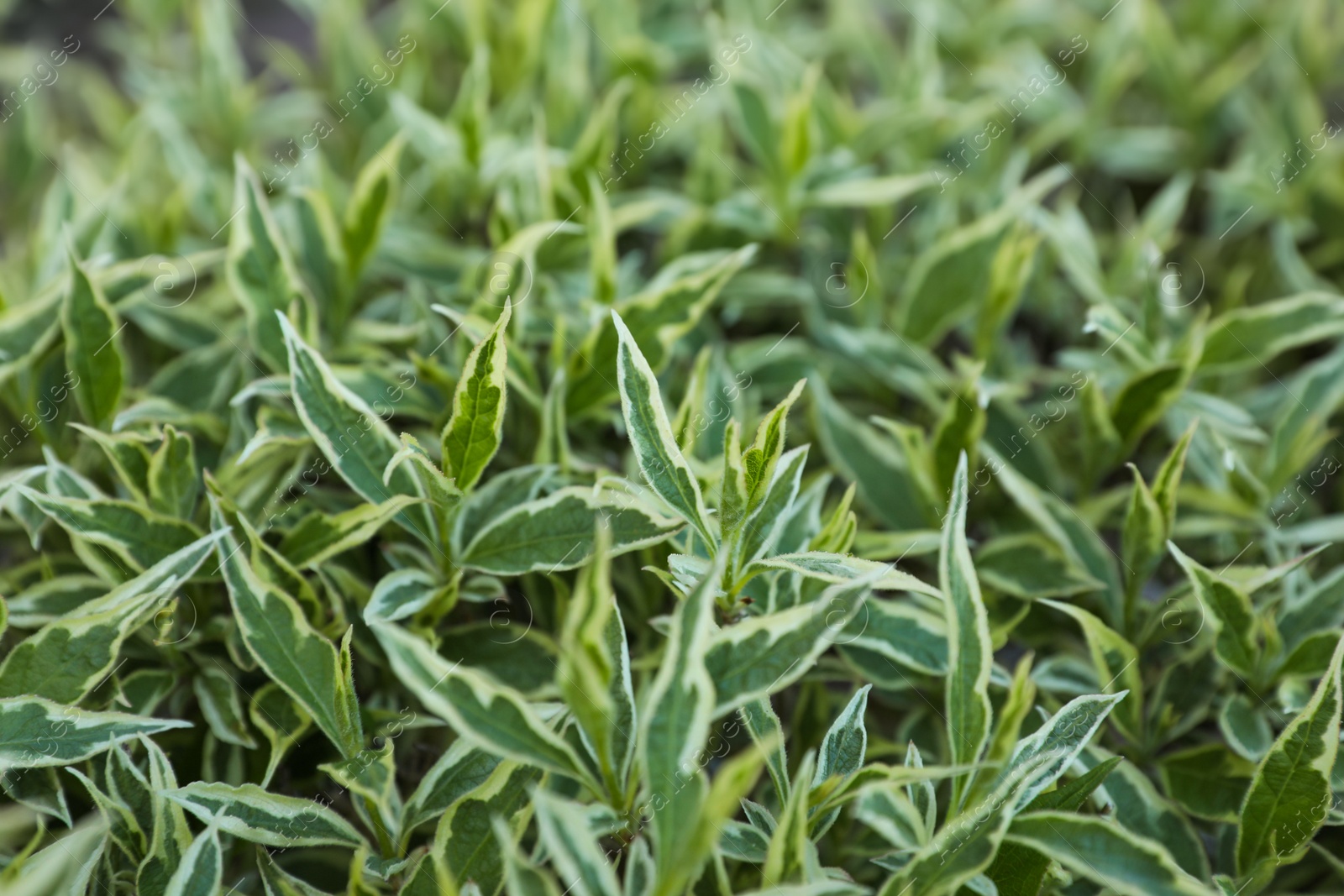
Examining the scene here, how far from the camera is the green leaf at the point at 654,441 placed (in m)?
0.94

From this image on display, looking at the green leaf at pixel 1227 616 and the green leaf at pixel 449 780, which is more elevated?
the green leaf at pixel 449 780

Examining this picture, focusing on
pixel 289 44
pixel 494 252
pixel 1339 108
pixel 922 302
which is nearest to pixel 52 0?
pixel 289 44

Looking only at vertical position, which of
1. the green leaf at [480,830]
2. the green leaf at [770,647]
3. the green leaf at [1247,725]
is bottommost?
the green leaf at [1247,725]

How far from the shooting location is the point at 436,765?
3.26 feet

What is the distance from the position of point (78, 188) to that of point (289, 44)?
0.87 m

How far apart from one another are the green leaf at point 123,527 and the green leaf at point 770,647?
0.59m

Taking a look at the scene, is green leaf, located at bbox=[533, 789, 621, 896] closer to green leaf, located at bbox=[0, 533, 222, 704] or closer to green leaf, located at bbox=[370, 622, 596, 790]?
green leaf, located at bbox=[370, 622, 596, 790]

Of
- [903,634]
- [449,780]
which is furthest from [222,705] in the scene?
[903,634]

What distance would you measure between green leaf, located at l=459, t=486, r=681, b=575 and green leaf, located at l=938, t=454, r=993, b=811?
0.83ft

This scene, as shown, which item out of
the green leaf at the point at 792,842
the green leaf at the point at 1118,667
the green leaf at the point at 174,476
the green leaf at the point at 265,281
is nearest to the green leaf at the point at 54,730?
the green leaf at the point at 174,476

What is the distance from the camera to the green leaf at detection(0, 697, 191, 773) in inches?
37.2

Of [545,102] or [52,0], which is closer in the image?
[545,102]

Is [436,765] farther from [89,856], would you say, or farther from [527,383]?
[527,383]

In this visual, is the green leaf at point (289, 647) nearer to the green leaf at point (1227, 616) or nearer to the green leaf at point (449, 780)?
the green leaf at point (449, 780)
